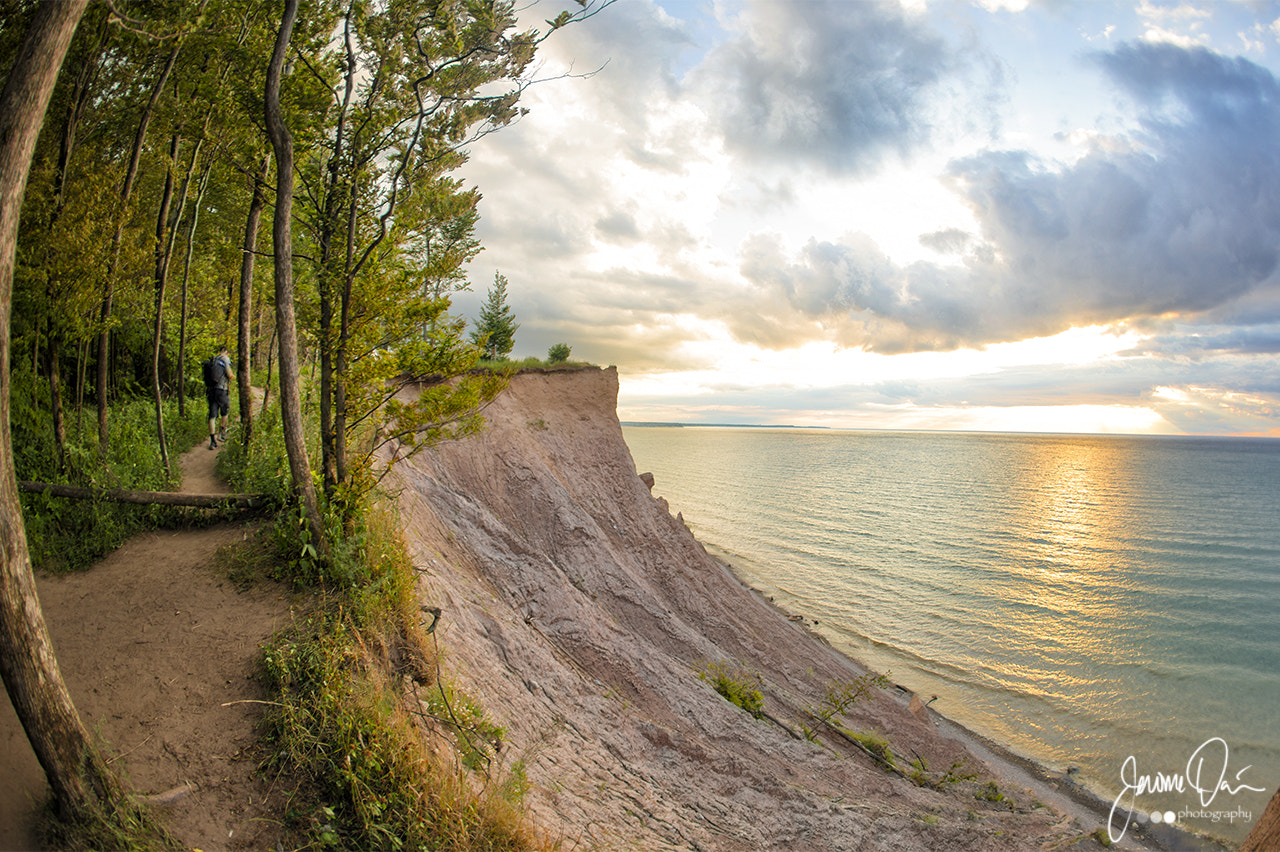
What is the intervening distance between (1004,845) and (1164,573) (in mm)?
30056

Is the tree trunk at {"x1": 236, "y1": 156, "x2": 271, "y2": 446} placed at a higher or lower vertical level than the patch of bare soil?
higher

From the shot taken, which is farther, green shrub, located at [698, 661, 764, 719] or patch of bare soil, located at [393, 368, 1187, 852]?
green shrub, located at [698, 661, 764, 719]

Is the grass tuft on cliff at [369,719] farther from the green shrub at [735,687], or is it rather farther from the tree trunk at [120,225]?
the green shrub at [735,687]

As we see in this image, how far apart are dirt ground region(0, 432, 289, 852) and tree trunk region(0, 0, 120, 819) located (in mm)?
403

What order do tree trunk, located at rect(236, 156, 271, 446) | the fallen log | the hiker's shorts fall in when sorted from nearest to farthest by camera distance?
the fallen log
tree trunk, located at rect(236, 156, 271, 446)
the hiker's shorts

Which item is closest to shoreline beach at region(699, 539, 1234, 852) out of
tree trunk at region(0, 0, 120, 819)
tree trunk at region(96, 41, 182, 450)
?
tree trunk at region(0, 0, 120, 819)

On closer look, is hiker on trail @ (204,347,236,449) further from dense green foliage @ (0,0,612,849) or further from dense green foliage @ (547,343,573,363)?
dense green foliage @ (547,343,573,363)

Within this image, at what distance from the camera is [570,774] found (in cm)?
759

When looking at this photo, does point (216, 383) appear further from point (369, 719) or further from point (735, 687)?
point (735, 687)

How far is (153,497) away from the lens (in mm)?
8484

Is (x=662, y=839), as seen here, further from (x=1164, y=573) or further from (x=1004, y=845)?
(x=1164, y=573)

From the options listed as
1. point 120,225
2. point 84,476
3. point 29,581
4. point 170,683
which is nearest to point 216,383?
point 120,225

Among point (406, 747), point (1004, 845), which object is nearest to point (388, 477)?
point (406, 747)

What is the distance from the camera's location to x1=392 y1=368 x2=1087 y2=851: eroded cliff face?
8102 millimetres
